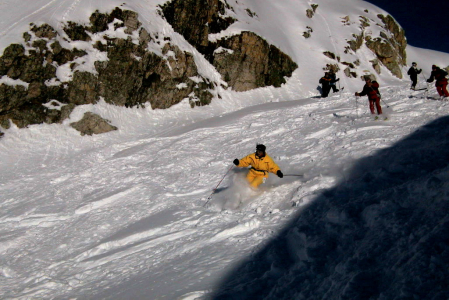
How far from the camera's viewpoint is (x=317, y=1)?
38.1m

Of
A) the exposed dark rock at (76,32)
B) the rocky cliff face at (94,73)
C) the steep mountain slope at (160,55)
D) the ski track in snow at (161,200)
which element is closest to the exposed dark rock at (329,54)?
the steep mountain slope at (160,55)

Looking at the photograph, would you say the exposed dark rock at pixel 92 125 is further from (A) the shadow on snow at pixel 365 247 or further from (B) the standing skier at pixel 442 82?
(B) the standing skier at pixel 442 82

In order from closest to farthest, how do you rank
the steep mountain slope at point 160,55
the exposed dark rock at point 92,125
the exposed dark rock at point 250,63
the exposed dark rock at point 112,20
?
the exposed dark rock at point 92,125
the steep mountain slope at point 160,55
the exposed dark rock at point 112,20
the exposed dark rock at point 250,63

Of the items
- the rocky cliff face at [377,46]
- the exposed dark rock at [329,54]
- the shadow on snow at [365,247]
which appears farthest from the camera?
the rocky cliff face at [377,46]

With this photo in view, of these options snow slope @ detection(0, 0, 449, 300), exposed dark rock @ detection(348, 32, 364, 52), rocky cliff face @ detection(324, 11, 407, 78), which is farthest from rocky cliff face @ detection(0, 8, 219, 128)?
exposed dark rock @ detection(348, 32, 364, 52)

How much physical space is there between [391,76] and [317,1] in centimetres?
1178

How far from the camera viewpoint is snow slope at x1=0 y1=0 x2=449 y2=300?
3957 millimetres

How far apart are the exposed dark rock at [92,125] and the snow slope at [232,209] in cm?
35

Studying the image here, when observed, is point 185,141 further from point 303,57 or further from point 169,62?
point 303,57

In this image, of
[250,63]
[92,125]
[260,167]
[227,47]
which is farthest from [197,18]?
[260,167]

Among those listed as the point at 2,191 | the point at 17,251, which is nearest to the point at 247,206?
the point at 17,251

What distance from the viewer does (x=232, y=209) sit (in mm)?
7312

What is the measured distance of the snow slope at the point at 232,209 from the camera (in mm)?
3957

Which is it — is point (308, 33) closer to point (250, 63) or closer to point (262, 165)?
point (250, 63)
